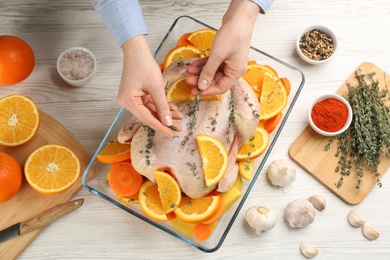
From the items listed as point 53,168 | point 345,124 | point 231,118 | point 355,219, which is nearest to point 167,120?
point 231,118

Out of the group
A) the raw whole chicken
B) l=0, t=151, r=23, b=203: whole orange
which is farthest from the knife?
the raw whole chicken

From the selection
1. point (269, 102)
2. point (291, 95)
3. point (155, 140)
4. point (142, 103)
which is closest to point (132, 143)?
point (155, 140)

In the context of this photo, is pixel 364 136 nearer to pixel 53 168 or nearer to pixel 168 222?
pixel 168 222

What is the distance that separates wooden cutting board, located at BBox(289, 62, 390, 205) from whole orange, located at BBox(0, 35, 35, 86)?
1.06 meters

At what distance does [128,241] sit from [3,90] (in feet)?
2.56

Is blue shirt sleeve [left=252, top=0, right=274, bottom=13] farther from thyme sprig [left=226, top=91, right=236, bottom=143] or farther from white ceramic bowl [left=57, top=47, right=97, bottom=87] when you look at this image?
white ceramic bowl [left=57, top=47, right=97, bottom=87]

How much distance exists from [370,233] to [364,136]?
36 cm

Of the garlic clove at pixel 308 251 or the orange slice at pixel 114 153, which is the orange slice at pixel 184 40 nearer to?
the orange slice at pixel 114 153

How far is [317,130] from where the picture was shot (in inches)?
73.9

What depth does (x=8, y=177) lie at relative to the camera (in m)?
1.68

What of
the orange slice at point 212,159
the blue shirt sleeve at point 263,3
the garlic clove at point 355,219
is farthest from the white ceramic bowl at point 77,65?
the garlic clove at point 355,219

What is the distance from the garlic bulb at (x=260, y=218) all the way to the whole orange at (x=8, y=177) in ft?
2.74

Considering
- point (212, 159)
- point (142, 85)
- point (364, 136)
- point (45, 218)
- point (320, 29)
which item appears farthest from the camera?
point (320, 29)

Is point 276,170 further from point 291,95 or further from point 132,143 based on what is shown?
point 132,143
